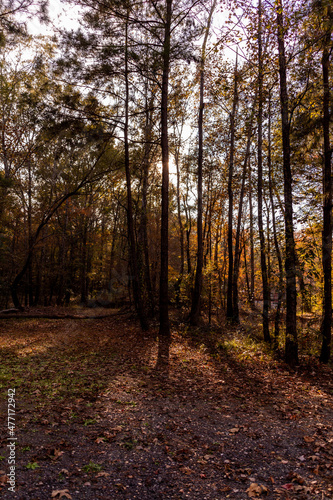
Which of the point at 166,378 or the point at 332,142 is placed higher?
the point at 332,142

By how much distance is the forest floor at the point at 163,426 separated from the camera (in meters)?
3.08

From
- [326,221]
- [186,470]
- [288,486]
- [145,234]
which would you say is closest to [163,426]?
[186,470]

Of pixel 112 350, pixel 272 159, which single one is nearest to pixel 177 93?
pixel 272 159

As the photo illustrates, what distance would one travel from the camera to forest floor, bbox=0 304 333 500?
3.08 meters

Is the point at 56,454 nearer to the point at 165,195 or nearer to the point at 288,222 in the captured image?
the point at 288,222

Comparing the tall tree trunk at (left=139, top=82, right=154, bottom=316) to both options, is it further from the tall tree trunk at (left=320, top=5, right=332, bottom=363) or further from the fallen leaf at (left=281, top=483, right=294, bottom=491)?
the fallen leaf at (left=281, top=483, right=294, bottom=491)

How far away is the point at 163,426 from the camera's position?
4359 millimetres

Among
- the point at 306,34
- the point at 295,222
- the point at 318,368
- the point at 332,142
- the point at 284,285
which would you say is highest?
the point at 306,34

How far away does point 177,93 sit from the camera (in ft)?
36.5

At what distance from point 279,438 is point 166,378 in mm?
2813

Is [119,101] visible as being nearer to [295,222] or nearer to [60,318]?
[295,222]

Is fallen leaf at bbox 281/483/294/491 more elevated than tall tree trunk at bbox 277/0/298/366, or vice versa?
tall tree trunk at bbox 277/0/298/366

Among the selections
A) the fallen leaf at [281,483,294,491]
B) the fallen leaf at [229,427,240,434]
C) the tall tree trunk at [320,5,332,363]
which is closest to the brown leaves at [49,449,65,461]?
the fallen leaf at [229,427,240,434]

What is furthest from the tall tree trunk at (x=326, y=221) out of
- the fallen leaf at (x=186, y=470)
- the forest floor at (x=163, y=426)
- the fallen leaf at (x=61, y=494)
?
the fallen leaf at (x=61, y=494)
